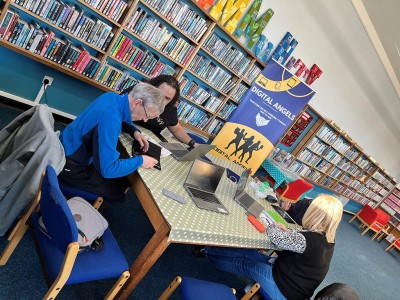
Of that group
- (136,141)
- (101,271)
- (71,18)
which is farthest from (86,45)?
(101,271)

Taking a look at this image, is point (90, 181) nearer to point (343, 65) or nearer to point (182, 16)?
point (182, 16)

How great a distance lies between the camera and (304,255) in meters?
1.88

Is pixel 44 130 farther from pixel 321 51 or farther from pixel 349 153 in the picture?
pixel 349 153

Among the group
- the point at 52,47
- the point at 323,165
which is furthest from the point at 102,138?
the point at 323,165

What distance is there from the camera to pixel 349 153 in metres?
6.88

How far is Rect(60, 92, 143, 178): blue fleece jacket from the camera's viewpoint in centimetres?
153

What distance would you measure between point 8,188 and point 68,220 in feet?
2.16

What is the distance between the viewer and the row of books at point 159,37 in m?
3.15

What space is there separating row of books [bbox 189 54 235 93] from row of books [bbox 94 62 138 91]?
2.85 ft

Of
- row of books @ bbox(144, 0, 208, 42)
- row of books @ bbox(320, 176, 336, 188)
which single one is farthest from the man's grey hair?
row of books @ bbox(320, 176, 336, 188)

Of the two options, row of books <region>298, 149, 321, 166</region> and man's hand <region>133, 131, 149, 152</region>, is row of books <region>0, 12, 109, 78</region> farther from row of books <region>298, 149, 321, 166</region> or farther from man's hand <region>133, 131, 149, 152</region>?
row of books <region>298, 149, 321, 166</region>

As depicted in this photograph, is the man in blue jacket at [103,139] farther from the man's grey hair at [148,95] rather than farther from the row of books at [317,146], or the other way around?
the row of books at [317,146]

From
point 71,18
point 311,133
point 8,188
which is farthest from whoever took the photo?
point 311,133

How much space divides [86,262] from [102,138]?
62 centimetres
